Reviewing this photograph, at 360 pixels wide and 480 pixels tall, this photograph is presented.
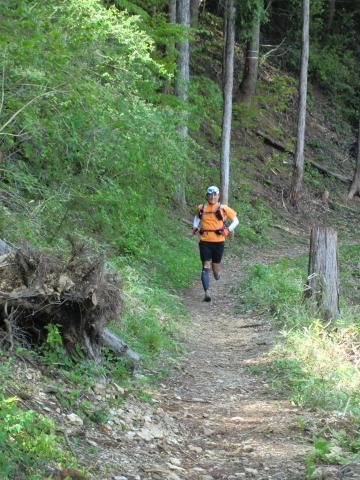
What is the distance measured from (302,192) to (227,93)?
28.3 ft

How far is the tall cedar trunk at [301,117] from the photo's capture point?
81.8ft

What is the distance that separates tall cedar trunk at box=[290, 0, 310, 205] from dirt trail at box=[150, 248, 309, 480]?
17.3m

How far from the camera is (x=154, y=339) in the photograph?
7.59 m

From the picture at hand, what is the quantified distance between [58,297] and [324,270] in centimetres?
476

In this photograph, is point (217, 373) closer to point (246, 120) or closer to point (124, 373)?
point (124, 373)

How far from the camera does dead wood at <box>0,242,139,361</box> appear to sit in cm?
525

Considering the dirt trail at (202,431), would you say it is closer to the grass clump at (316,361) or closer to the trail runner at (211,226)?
the grass clump at (316,361)

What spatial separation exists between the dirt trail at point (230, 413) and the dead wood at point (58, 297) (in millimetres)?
998

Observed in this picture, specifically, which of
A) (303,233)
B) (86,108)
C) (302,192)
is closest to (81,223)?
(86,108)

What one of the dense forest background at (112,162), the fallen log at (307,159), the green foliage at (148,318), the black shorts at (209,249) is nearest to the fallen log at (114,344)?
the dense forest background at (112,162)

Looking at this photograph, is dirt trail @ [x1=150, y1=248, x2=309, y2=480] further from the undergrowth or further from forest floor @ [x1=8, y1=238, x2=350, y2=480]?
the undergrowth

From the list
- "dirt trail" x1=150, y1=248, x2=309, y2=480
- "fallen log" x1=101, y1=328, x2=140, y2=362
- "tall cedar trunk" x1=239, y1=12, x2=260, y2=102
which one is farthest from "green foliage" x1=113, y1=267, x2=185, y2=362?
"tall cedar trunk" x1=239, y1=12, x2=260, y2=102

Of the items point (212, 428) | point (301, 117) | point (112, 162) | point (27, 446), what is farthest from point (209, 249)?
point (301, 117)

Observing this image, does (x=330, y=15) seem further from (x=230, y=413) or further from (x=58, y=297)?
(x=58, y=297)
